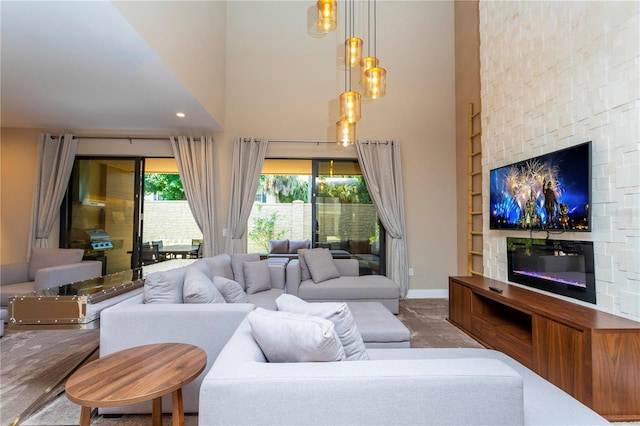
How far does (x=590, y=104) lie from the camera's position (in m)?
2.37

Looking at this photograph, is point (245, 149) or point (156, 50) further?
point (245, 149)

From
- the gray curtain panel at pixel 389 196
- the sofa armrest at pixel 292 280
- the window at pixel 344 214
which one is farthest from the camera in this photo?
the window at pixel 344 214

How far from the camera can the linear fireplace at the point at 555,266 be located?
2361 millimetres

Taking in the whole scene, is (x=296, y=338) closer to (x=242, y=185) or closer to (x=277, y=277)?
(x=277, y=277)

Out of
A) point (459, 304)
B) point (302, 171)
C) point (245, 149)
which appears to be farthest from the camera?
point (302, 171)

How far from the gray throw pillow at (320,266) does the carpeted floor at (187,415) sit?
105 centimetres

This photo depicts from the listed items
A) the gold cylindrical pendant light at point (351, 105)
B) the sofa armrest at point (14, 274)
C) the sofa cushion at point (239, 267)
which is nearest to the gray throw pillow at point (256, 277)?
the sofa cushion at point (239, 267)

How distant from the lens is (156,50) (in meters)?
2.56

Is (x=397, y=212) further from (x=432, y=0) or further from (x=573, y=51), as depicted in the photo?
(x=432, y=0)

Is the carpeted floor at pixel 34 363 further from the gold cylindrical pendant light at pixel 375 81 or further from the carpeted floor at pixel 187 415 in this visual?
the gold cylindrical pendant light at pixel 375 81

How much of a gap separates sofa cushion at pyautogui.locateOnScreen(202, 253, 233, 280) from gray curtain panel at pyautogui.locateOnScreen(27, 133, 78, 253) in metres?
3.07

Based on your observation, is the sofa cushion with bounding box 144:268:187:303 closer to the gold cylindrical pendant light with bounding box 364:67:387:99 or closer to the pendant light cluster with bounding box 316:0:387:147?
the pendant light cluster with bounding box 316:0:387:147

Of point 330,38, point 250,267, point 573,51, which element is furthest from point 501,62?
point 250,267

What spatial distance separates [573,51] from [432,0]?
3.27 meters
